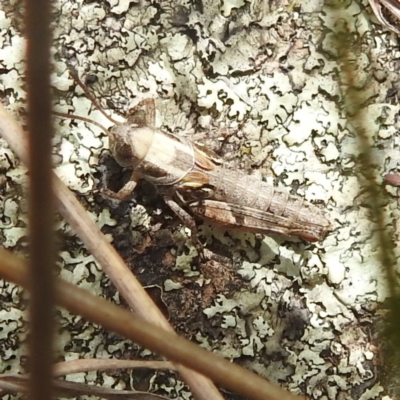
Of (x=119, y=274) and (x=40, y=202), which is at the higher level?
(x=119, y=274)

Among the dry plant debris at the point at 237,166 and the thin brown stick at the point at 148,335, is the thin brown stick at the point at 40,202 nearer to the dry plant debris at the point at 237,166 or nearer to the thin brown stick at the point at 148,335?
the thin brown stick at the point at 148,335

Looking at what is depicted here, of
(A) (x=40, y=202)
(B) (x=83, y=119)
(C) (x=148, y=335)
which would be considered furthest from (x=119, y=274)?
(A) (x=40, y=202)

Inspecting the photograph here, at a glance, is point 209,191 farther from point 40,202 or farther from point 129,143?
point 40,202

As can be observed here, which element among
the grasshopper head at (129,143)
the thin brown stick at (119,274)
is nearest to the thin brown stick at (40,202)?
the thin brown stick at (119,274)

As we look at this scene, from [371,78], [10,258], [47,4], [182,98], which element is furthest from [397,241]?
[47,4]

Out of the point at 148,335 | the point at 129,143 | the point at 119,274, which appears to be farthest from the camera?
the point at 129,143

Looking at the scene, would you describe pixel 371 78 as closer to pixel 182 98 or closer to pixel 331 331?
pixel 182 98

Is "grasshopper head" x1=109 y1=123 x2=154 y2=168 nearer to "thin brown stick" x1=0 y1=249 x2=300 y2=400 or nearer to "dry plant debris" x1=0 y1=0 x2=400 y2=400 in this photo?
"dry plant debris" x1=0 y1=0 x2=400 y2=400

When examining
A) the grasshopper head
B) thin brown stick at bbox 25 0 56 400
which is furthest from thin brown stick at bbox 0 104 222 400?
thin brown stick at bbox 25 0 56 400

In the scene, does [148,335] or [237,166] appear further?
[237,166]
